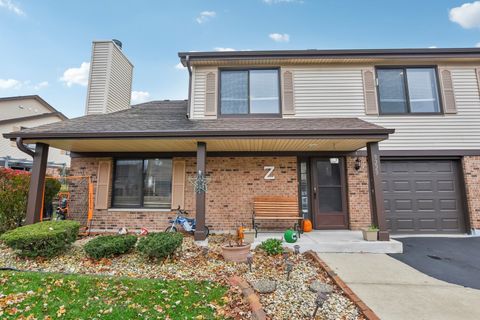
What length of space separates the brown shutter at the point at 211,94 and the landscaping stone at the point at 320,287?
5.30 metres

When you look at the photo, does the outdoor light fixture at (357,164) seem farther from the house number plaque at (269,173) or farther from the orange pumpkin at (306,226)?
the house number plaque at (269,173)

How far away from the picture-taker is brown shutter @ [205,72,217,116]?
7324 millimetres

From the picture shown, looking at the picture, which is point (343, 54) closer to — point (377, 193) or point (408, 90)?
point (408, 90)

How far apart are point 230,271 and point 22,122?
63.8ft

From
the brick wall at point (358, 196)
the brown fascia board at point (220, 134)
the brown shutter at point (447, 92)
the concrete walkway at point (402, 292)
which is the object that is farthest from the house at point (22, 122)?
the brown shutter at point (447, 92)

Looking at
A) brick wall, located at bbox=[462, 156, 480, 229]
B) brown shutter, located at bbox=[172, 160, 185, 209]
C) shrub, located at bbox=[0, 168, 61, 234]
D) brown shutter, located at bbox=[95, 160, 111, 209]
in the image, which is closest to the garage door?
brick wall, located at bbox=[462, 156, 480, 229]

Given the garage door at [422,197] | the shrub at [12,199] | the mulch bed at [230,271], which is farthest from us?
the garage door at [422,197]

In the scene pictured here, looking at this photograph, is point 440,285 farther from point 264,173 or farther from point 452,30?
point 452,30

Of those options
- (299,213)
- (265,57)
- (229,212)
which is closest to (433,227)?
(299,213)

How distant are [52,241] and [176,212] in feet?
9.83

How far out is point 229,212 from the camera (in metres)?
6.88

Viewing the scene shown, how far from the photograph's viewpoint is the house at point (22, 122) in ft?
48.4

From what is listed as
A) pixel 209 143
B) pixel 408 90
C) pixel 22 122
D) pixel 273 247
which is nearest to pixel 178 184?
pixel 209 143

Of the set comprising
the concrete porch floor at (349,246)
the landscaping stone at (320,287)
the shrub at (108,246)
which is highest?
the shrub at (108,246)
